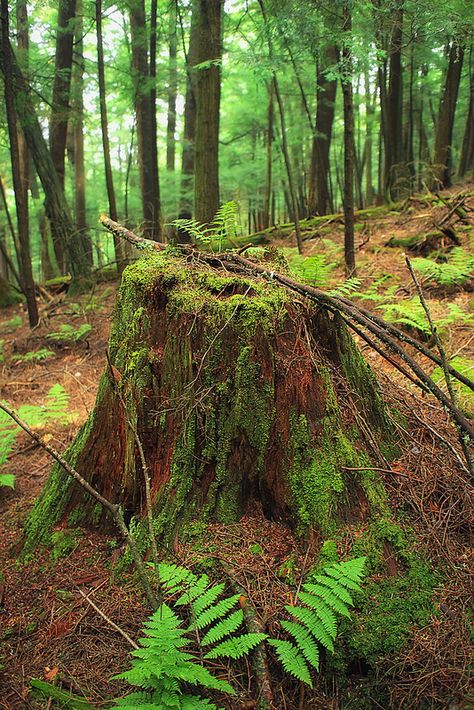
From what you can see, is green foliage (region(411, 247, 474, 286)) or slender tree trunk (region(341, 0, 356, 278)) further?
green foliage (region(411, 247, 474, 286))

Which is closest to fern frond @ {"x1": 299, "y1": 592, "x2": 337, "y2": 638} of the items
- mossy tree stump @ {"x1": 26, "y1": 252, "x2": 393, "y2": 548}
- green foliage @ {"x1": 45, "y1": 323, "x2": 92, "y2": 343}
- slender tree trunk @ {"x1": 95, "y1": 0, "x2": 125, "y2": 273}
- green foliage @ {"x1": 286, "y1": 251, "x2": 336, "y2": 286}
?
mossy tree stump @ {"x1": 26, "y1": 252, "x2": 393, "y2": 548}

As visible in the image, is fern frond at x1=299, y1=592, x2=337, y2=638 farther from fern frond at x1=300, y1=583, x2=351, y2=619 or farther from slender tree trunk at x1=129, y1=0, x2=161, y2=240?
slender tree trunk at x1=129, y1=0, x2=161, y2=240

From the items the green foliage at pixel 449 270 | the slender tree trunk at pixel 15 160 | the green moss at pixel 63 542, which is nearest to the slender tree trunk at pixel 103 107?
the slender tree trunk at pixel 15 160

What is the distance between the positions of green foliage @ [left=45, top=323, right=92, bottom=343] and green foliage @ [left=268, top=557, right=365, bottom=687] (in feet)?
23.5

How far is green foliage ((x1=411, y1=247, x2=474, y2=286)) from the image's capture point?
6680 millimetres

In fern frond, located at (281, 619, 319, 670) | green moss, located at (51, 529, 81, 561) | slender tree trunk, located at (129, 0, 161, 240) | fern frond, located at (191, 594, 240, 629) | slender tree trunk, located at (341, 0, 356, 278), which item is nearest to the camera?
fern frond, located at (281, 619, 319, 670)

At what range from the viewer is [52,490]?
3.06 meters

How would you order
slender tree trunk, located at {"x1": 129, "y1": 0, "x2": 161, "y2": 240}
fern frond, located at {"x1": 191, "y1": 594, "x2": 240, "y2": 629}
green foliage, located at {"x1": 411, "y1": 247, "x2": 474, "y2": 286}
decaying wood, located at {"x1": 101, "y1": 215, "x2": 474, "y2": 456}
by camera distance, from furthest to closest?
slender tree trunk, located at {"x1": 129, "y1": 0, "x2": 161, "y2": 240} < green foliage, located at {"x1": 411, "y1": 247, "x2": 474, "y2": 286} < decaying wood, located at {"x1": 101, "y1": 215, "x2": 474, "y2": 456} < fern frond, located at {"x1": 191, "y1": 594, "x2": 240, "y2": 629}

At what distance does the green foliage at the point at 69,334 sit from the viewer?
8281 mm

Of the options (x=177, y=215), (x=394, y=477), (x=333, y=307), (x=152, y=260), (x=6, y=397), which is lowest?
(x=6, y=397)

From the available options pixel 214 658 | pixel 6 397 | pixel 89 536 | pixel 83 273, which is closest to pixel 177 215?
pixel 83 273

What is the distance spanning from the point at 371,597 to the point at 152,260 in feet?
7.67

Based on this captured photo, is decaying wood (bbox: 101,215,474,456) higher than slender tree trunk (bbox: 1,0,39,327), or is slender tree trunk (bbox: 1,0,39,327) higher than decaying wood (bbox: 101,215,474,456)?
slender tree trunk (bbox: 1,0,39,327)

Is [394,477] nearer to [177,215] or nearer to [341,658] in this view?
[341,658]
